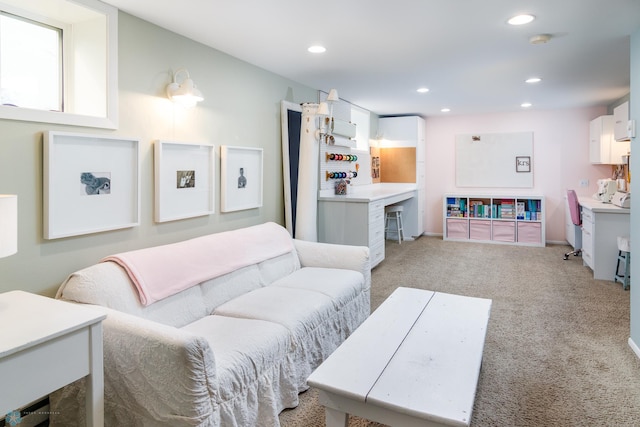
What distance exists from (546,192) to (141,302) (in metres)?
6.66

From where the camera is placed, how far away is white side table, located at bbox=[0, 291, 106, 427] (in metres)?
1.32

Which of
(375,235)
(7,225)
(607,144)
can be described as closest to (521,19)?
(375,235)

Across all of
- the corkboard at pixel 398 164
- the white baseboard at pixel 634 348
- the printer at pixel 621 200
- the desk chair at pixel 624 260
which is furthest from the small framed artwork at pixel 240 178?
the corkboard at pixel 398 164

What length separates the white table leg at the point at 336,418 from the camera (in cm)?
171

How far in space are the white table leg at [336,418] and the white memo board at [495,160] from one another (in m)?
6.34

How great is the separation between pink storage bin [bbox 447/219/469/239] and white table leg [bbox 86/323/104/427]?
640cm

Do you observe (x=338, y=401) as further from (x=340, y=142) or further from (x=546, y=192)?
(x=546, y=192)

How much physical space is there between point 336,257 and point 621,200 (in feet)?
11.3

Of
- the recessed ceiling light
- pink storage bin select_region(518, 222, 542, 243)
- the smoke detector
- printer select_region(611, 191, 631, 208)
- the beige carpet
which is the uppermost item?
the smoke detector

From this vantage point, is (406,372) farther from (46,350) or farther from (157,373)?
(46,350)

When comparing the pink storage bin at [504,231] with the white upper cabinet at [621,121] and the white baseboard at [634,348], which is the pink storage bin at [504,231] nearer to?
the white upper cabinet at [621,121]

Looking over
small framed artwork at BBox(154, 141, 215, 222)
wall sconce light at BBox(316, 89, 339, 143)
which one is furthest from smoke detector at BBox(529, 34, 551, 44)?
small framed artwork at BBox(154, 141, 215, 222)

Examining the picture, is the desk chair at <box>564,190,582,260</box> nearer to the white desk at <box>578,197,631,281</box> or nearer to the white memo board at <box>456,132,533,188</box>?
the white desk at <box>578,197,631,281</box>

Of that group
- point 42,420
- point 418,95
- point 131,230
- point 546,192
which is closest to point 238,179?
point 131,230
